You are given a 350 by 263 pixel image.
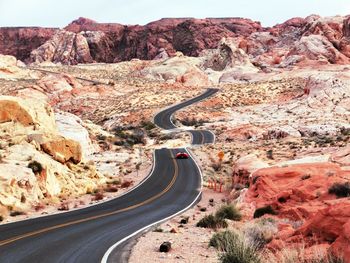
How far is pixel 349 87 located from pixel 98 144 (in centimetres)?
5310

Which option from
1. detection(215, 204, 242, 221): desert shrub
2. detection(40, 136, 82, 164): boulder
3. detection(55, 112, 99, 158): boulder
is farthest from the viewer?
detection(55, 112, 99, 158): boulder

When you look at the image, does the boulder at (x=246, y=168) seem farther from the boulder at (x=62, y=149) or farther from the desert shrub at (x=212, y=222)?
the boulder at (x=62, y=149)

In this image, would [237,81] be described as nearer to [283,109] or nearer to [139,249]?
[283,109]

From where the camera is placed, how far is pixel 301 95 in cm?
8762

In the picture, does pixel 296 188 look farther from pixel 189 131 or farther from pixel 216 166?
pixel 189 131

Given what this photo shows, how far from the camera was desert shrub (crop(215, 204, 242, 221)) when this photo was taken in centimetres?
2092

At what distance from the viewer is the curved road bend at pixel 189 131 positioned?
65.3 meters

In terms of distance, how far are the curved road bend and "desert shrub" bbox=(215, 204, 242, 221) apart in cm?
4197

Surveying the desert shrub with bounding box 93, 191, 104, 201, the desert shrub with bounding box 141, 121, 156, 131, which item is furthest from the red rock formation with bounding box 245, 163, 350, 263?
the desert shrub with bounding box 141, 121, 156, 131

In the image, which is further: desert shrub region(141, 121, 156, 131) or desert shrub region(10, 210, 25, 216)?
desert shrub region(141, 121, 156, 131)

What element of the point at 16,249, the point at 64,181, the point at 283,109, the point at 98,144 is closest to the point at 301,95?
the point at 283,109

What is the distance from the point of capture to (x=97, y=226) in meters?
19.5

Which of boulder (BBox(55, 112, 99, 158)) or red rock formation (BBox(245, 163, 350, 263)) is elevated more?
red rock formation (BBox(245, 163, 350, 263))

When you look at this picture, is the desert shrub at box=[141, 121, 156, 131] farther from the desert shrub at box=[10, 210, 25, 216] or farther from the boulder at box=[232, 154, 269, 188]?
the desert shrub at box=[10, 210, 25, 216]
